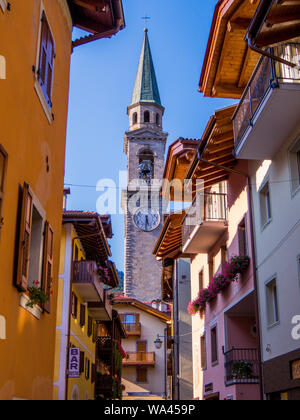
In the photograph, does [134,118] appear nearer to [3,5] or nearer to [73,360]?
[73,360]

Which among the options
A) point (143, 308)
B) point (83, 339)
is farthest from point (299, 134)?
point (143, 308)

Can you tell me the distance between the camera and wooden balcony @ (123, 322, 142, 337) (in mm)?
52531

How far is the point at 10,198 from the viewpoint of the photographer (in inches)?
337

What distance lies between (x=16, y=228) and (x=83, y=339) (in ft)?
67.8

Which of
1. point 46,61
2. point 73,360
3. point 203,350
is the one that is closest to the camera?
point 46,61

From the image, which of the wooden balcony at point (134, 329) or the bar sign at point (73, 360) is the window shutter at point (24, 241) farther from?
the wooden balcony at point (134, 329)

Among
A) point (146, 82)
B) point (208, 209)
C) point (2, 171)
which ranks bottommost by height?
point (2, 171)

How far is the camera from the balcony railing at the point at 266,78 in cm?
1323

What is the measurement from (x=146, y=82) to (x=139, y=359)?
45455 millimetres

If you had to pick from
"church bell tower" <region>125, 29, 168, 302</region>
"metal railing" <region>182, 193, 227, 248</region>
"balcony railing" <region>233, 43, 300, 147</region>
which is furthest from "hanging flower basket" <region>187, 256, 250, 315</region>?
"church bell tower" <region>125, 29, 168, 302</region>

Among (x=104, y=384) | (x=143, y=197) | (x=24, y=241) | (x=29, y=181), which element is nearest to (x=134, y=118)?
(x=143, y=197)

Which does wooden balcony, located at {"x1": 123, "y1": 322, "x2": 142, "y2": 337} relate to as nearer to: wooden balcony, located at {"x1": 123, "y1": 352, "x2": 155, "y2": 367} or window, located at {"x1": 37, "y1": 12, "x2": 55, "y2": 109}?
→ wooden balcony, located at {"x1": 123, "y1": 352, "x2": 155, "y2": 367}

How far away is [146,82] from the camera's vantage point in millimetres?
86500
